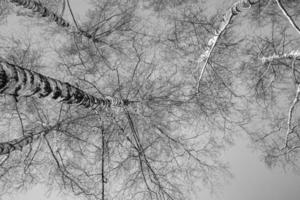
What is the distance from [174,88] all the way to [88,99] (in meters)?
2.54

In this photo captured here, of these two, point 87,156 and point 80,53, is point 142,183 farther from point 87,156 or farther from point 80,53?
point 80,53

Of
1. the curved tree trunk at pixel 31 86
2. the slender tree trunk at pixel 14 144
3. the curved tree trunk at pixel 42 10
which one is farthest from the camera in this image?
the curved tree trunk at pixel 42 10

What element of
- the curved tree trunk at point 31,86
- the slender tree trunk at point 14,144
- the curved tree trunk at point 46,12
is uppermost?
the curved tree trunk at point 46,12

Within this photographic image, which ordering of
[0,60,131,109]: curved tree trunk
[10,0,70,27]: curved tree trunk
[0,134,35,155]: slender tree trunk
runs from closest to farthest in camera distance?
[0,60,131,109]: curved tree trunk, [0,134,35,155]: slender tree trunk, [10,0,70,27]: curved tree trunk

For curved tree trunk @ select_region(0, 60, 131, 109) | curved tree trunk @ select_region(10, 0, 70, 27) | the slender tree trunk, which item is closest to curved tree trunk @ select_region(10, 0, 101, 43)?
curved tree trunk @ select_region(10, 0, 70, 27)

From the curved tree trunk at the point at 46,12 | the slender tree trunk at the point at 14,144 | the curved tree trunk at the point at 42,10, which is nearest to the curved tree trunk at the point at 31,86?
the slender tree trunk at the point at 14,144

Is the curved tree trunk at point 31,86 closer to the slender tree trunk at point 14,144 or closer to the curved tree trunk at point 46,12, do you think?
the slender tree trunk at point 14,144

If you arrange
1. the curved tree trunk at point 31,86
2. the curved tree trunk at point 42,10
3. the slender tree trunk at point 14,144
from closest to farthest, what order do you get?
1. the curved tree trunk at point 31,86
2. the slender tree trunk at point 14,144
3. the curved tree trunk at point 42,10

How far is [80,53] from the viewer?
607 centimetres

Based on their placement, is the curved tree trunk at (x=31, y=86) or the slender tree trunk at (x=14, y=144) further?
the slender tree trunk at (x=14, y=144)

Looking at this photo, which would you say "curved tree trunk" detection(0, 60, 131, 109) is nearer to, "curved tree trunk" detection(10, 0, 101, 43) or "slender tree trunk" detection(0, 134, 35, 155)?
"slender tree trunk" detection(0, 134, 35, 155)

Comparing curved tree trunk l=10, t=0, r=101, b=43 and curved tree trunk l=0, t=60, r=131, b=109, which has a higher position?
curved tree trunk l=10, t=0, r=101, b=43

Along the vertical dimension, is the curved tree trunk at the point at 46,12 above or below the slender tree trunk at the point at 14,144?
above

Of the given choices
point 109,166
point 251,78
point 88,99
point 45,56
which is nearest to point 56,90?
point 88,99
